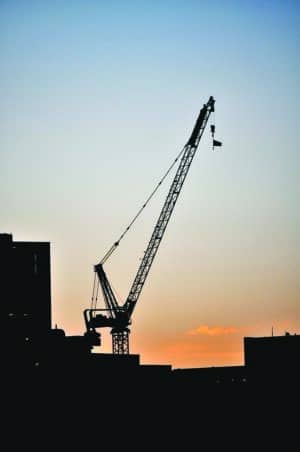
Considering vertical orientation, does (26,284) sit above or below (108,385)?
above

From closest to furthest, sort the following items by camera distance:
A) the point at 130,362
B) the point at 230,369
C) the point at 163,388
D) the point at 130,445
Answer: the point at 130,445 < the point at 163,388 < the point at 130,362 < the point at 230,369

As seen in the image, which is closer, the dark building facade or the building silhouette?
the building silhouette

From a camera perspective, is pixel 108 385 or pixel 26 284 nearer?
pixel 108 385

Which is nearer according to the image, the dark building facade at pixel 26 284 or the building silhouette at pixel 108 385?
the building silhouette at pixel 108 385

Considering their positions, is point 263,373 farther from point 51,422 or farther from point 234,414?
point 51,422

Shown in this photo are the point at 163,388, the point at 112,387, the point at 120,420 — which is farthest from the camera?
the point at 163,388

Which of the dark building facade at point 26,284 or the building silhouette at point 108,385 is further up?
the dark building facade at point 26,284

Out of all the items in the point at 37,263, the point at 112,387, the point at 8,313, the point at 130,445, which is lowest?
the point at 130,445

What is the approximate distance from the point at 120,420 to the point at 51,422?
12092 mm

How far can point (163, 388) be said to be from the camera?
5935 inches

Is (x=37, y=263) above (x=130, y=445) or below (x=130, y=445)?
above

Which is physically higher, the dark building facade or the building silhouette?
the dark building facade

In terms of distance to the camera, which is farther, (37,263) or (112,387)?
(37,263)

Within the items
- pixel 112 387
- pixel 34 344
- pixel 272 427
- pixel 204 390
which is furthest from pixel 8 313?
pixel 272 427
